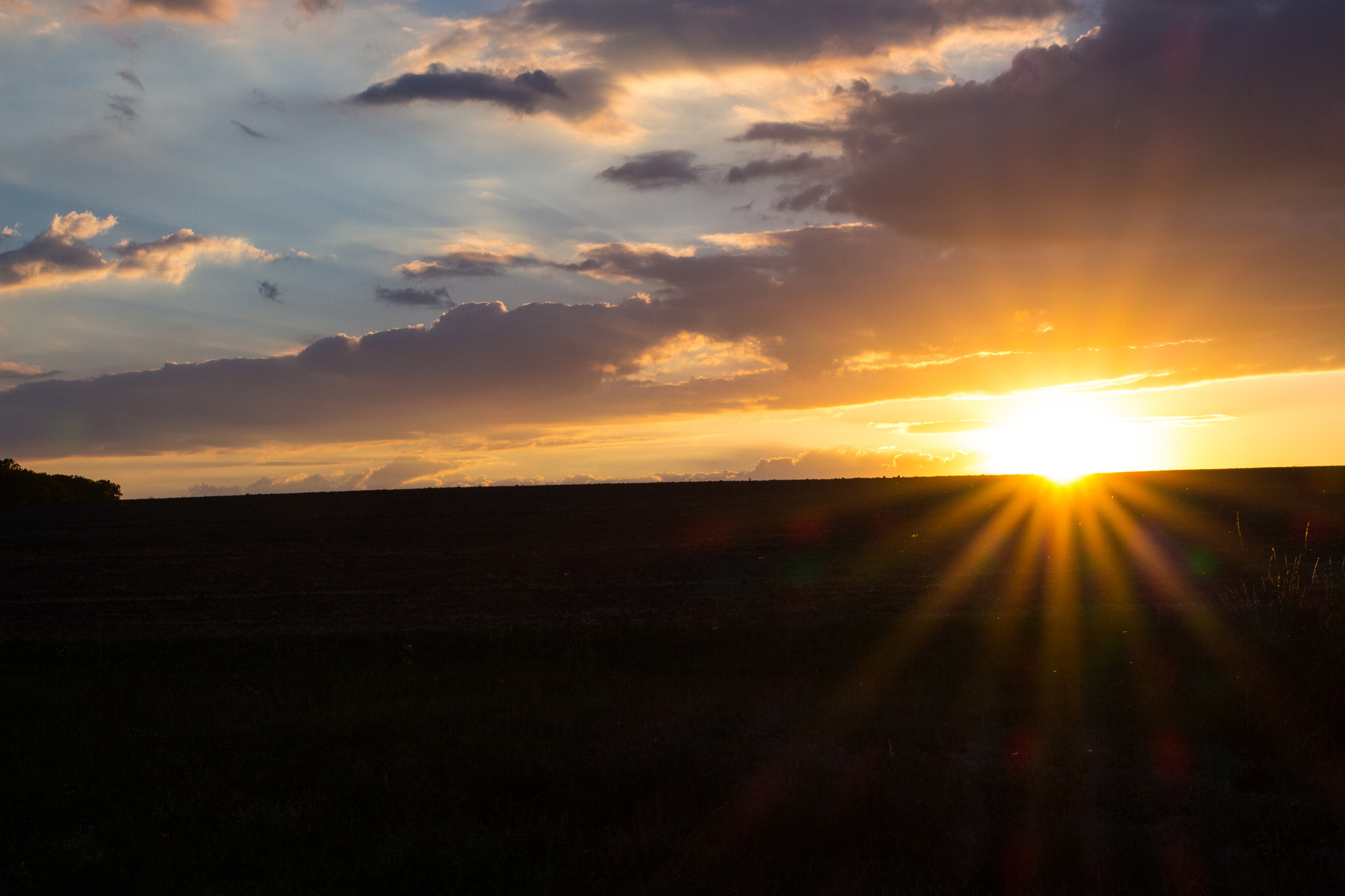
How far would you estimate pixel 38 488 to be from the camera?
9469cm

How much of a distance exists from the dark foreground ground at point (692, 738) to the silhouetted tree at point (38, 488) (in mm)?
82218

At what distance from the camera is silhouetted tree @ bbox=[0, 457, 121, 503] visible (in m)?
91.4

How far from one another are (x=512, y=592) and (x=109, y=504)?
59.9m

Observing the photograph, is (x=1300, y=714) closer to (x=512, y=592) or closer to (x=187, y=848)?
(x=187, y=848)

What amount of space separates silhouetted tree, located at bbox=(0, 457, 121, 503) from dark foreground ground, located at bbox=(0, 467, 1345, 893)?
82218 millimetres

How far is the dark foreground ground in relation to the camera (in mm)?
7707

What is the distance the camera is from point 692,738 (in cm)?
1039

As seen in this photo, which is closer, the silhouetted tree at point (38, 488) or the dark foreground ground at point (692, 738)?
the dark foreground ground at point (692, 738)

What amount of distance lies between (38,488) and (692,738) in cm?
11087

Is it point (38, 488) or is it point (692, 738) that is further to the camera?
point (38, 488)

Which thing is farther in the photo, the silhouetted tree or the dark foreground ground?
the silhouetted tree

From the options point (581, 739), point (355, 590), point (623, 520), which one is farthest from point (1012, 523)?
point (581, 739)

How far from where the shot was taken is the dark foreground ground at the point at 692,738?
303 inches

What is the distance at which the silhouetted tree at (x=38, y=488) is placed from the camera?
300ft
